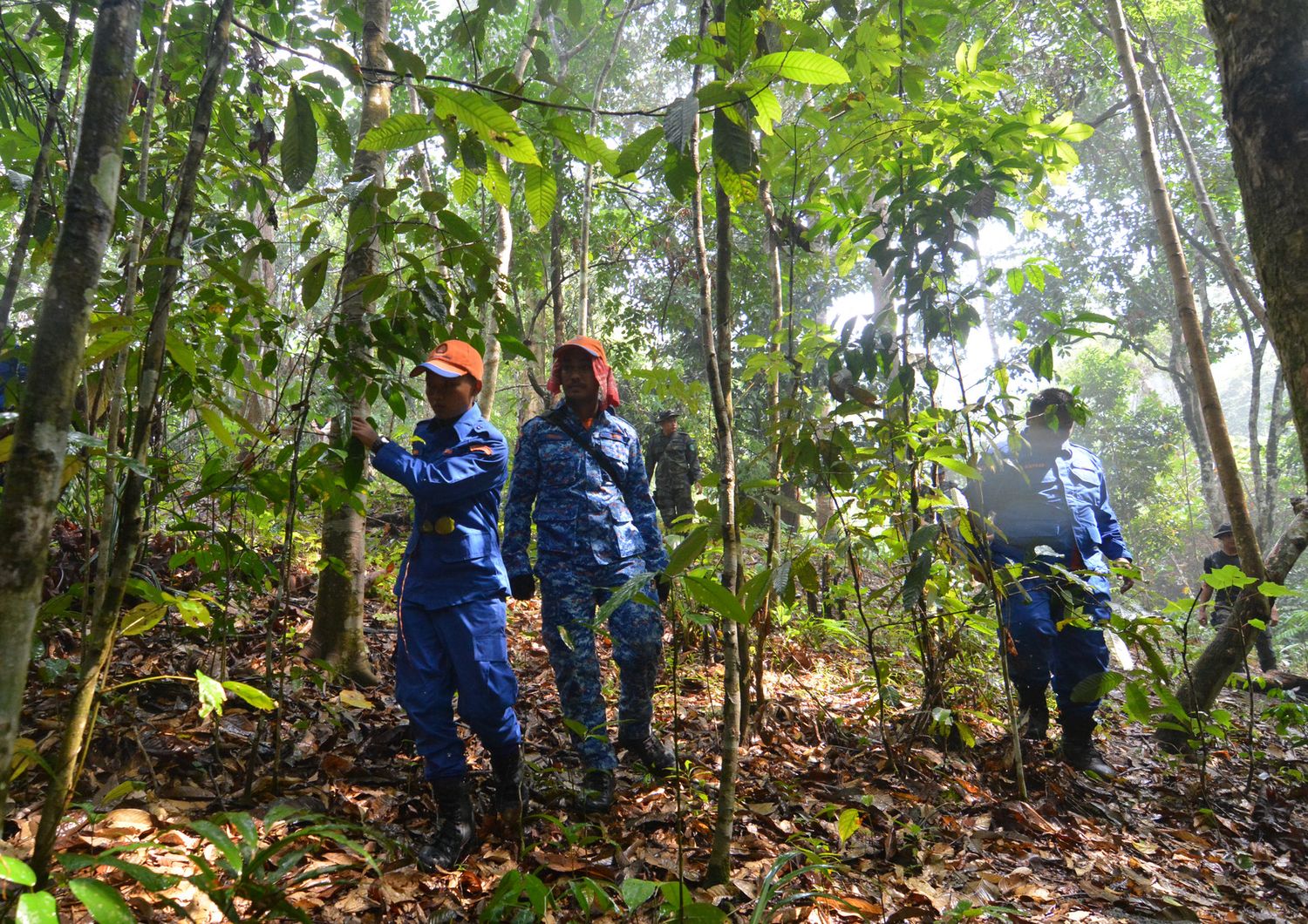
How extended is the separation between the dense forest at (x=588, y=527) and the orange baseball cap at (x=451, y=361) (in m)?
0.02

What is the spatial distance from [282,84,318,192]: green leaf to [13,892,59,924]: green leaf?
1638 mm

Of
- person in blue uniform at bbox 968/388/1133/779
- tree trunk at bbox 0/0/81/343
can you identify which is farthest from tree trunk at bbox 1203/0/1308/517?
tree trunk at bbox 0/0/81/343

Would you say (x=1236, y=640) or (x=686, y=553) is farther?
(x=1236, y=640)

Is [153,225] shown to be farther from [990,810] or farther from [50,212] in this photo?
[990,810]

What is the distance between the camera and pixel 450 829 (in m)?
2.56

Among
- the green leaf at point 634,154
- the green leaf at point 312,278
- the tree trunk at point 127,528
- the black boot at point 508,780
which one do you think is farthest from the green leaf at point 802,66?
the black boot at point 508,780

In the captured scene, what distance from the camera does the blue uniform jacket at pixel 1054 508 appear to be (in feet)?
13.2

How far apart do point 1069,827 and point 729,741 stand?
206cm

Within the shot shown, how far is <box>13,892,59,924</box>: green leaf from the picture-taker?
103 cm

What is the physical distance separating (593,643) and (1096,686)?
7.23 feet

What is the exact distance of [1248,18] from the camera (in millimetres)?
1744

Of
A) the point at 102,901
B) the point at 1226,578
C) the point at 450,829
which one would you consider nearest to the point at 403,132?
the point at 102,901

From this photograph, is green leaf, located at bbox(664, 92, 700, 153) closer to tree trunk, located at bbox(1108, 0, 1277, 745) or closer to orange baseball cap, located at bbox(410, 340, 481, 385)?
orange baseball cap, located at bbox(410, 340, 481, 385)

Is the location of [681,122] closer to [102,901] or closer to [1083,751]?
[102,901]
